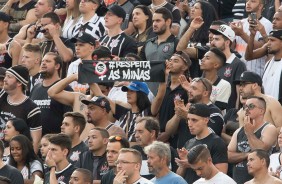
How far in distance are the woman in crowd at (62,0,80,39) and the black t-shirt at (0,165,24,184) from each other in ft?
16.4

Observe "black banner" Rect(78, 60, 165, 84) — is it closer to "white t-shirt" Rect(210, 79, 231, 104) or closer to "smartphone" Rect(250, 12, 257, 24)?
"white t-shirt" Rect(210, 79, 231, 104)

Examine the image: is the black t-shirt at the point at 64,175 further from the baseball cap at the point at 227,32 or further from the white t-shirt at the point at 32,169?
the baseball cap at the point at 227,32

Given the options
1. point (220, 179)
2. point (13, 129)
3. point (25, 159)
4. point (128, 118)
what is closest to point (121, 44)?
point (128, 118)

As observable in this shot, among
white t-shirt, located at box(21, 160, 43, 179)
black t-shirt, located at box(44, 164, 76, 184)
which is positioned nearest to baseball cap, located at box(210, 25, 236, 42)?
white t-shirt, located at box(21, 160, 43, 179)

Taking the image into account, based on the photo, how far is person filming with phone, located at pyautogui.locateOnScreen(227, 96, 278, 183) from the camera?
15.2m

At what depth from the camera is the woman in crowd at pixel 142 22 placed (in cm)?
1938

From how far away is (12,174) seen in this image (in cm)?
1557

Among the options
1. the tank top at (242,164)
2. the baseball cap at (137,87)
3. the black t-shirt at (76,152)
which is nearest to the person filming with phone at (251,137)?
the tank top at (242,164)

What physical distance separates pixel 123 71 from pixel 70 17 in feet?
13.9

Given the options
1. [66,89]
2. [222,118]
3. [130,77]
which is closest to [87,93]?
[66,89]

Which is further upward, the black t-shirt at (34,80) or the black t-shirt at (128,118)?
the black t-shirt at (34,80)

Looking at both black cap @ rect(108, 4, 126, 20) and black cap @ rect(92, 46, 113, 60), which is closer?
black cap @ rect(92, 46, 113, 60)

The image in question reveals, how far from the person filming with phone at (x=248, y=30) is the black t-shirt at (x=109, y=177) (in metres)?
3.95

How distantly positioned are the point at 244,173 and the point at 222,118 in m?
1.01
